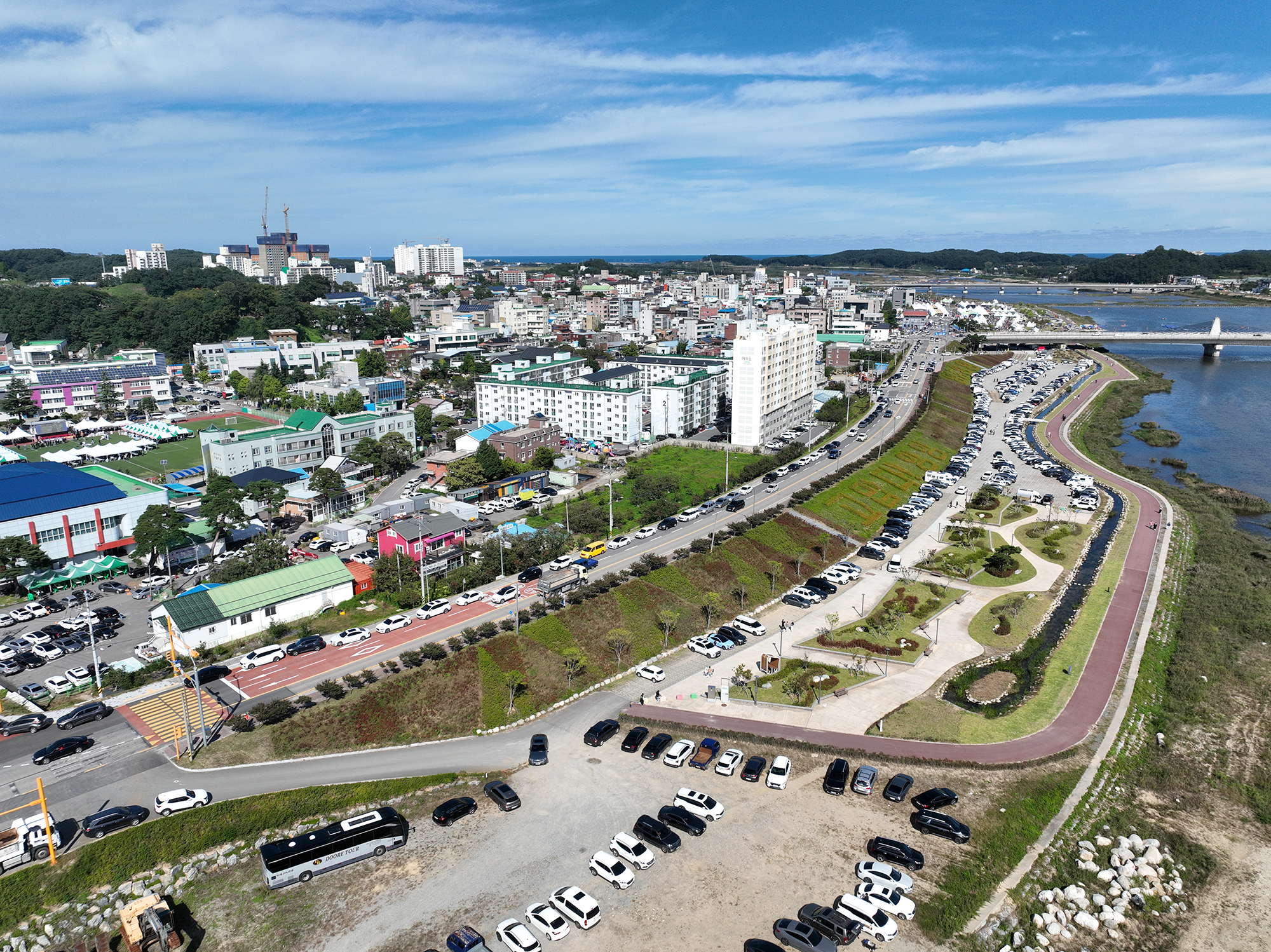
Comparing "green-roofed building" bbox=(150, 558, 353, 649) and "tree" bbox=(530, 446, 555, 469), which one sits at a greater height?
"tree" bbox=(530, 446, 555, 469)

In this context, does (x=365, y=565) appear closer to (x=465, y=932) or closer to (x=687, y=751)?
(x=687, y=751)

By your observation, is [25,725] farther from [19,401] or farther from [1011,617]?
[19,401]

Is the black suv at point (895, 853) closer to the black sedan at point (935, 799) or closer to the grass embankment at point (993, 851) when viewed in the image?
the grass embankment at point (993, 851)

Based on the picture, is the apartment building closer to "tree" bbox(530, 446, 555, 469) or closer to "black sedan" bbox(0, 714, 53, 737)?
"tree" bbox(530, 446, 555, 469)

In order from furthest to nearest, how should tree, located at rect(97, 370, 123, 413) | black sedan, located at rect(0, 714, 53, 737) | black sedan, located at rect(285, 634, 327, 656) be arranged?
tree, located at rect(97, 370, 123, 413) → black sedan, located at rect(285, 634, 327, 656) → black sedan, located at rect(0, 714, 53, 737)

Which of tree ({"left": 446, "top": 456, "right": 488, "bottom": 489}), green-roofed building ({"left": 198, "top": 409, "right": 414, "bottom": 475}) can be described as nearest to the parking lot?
tree ({"left": 446, "top": 456, "right": 488, "bottom": 489})

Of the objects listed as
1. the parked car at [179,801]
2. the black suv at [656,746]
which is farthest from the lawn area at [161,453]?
the black suv at [656,746]

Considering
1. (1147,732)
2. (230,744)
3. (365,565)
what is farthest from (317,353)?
(1147,732)
